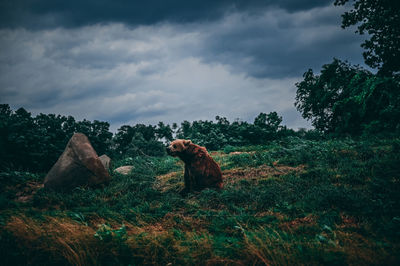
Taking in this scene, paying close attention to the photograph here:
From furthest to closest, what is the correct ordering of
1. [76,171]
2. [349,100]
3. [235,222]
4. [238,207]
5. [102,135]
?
[102,135], [349,100], [76,171], [238,207], [235,222]

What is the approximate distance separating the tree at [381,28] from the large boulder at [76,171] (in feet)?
43.2

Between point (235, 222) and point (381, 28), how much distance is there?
12308 millimetres

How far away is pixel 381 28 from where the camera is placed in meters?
9.51

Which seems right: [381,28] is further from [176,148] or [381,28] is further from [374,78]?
[176,148]

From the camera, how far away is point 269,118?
732 inches

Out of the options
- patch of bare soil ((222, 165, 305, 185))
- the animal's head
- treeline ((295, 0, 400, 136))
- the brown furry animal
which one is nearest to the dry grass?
the animal's head

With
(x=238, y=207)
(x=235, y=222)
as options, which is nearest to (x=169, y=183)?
(x=238, y=207)

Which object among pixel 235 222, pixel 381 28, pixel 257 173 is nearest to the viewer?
pixel 235 222

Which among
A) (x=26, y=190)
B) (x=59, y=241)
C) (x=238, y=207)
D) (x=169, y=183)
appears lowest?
(x=238, y=207)

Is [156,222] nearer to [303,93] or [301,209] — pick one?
[301,209]

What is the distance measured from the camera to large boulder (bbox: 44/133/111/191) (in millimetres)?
5957

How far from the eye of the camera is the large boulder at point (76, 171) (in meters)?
5.96

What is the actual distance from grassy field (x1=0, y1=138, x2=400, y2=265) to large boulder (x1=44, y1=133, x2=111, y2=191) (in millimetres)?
335

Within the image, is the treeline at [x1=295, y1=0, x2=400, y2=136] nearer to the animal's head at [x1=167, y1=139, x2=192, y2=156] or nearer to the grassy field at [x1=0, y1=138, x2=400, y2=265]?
the grassy field at [x1=0, y1=138, x2=400, y2=265]
